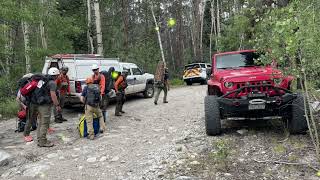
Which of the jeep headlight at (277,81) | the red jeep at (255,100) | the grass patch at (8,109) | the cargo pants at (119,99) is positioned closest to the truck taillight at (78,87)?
the cargo pants at (119,99)

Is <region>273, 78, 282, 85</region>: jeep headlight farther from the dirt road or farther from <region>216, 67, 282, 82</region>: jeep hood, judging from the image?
the dirt road

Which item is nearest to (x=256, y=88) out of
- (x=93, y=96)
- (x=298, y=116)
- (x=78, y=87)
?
(x=298, y=116)

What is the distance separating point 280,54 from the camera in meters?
6.21

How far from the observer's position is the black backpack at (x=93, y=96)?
9016 millimetres

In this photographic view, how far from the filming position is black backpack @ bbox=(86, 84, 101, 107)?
902 cm

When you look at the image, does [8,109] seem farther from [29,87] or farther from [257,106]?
[257,106]

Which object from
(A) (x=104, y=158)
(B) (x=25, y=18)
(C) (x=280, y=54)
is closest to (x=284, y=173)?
(C) (x=280, y=54)

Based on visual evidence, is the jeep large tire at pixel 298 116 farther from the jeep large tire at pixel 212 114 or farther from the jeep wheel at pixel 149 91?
the jeep wheel at pixel 149 91

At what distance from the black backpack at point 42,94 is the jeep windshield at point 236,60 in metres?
4.12

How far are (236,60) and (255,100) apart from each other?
7.07 ft

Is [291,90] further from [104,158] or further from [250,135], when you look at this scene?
[104,158]

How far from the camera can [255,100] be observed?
7559mm

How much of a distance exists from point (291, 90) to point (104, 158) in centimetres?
397

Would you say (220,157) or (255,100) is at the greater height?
(255,100)
